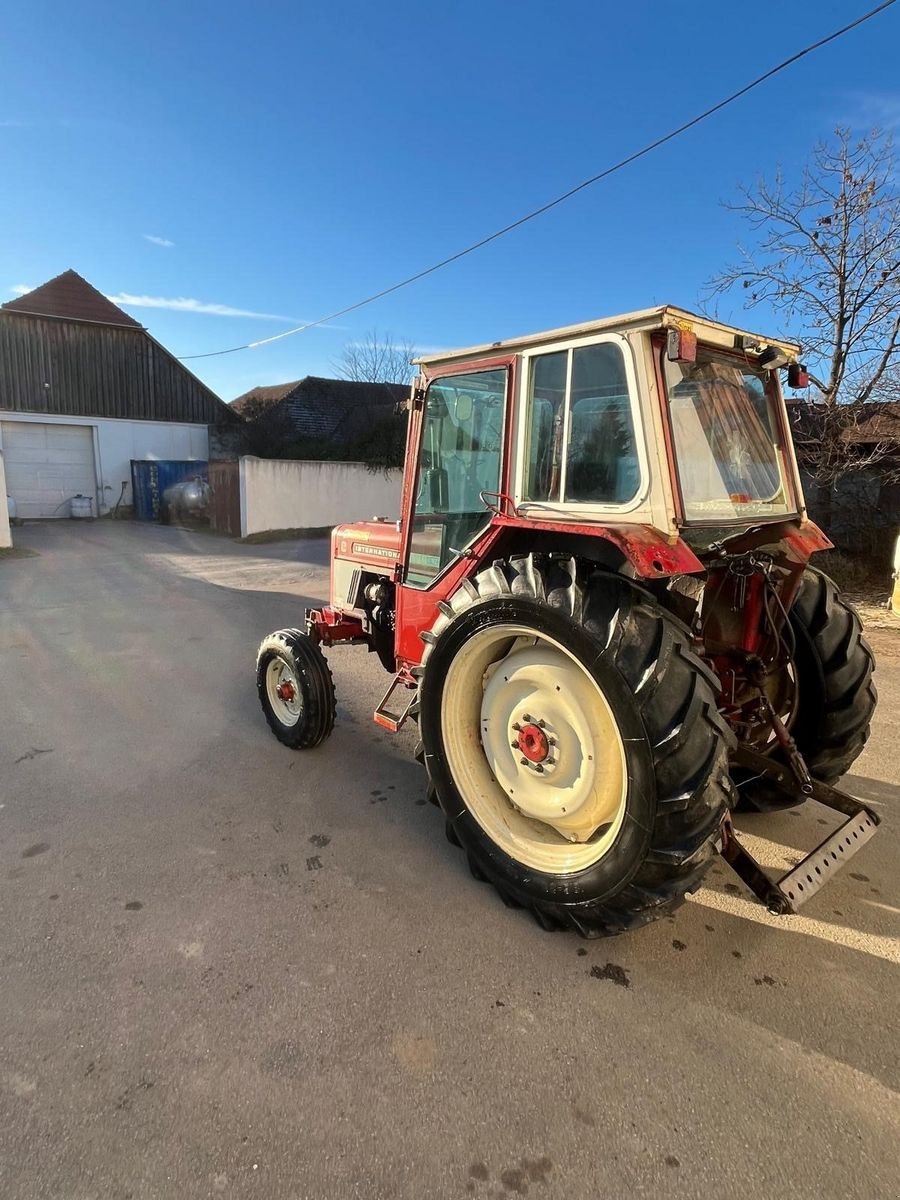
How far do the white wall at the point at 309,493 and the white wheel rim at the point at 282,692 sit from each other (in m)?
10.2

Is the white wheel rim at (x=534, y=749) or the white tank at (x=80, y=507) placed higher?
the white wheel rim at (x=534, y=749)

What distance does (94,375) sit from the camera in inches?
808

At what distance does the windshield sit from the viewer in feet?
8.33

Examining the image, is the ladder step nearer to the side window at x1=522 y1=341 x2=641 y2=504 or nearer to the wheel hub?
the wheel hub

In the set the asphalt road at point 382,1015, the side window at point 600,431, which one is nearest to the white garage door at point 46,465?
the asphalt road at point 382,1015

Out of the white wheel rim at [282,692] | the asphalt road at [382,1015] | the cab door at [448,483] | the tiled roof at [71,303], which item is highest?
the tiled roof at [71,303]

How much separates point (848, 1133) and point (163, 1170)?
1.80 metres

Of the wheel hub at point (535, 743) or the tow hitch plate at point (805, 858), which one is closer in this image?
the tow hitch plate at point (805, 858)

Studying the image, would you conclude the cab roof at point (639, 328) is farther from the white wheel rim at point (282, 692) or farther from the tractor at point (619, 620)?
the white wheel rim at point (282, 692)

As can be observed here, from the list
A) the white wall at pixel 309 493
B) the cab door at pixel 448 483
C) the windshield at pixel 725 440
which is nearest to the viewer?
the windshield at pixel 725 440

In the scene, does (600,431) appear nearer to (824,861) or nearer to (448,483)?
(448,483)

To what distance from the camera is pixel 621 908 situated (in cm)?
226

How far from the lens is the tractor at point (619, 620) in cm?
216

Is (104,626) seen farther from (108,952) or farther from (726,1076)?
(726,1076)
